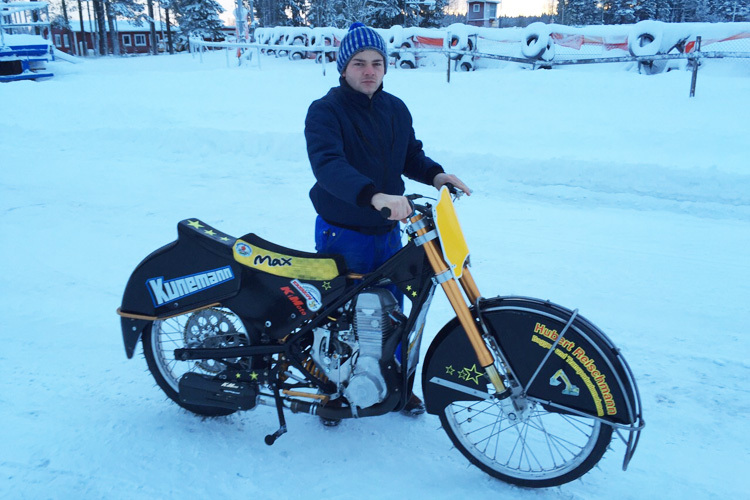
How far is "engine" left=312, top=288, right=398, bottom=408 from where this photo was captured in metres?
2.63

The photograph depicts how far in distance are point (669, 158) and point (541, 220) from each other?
326 cm

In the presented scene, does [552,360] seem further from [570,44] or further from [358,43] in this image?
[570,44]

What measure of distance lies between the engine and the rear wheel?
576mm

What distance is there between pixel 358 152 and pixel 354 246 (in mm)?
479

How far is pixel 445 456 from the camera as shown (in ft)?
9.39

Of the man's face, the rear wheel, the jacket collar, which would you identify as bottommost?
the rear wheel

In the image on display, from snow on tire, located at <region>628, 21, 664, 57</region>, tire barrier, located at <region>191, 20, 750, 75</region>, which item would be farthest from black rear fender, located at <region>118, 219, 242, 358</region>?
snow on tire, located at <region>628, 21, 664, 57</region>

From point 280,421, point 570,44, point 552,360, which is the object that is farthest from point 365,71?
point 570,44

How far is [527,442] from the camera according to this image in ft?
9.55

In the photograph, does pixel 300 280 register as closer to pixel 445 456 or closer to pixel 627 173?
pixel 445 456

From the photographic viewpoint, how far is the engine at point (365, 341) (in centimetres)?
263

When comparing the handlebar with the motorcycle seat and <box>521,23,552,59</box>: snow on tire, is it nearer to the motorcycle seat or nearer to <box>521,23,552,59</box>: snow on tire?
the motorcycle seat

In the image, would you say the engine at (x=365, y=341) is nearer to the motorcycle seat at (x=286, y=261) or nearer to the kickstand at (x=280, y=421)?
the motorcycle seat at (x=286, y=261)

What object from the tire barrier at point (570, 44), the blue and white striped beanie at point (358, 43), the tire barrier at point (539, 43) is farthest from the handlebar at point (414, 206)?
the tire barrier at point (539, 43)
